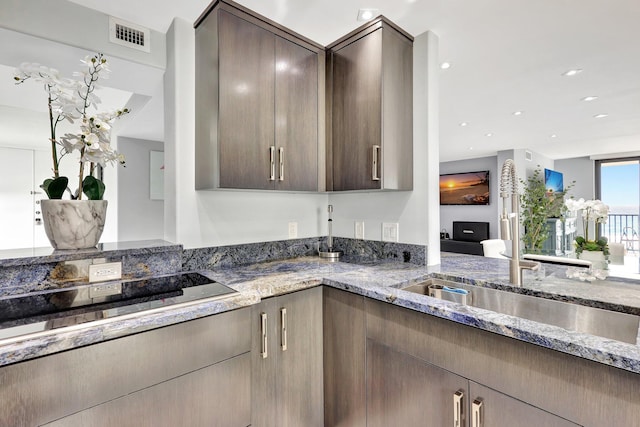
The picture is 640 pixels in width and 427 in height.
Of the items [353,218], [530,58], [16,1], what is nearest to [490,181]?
[530,58]

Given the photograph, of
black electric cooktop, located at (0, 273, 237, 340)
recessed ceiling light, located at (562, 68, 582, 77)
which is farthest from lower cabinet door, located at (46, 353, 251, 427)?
recessed ceiling light, located at (562, 68, 582, 77)

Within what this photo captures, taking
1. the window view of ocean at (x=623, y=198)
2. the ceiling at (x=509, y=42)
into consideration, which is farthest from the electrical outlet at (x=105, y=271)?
the window view of ocean at (x=623, y=198)

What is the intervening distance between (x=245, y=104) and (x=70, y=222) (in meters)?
0.98

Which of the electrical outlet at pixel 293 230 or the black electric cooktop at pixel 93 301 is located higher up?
the electrical outlet at pixel 293 230

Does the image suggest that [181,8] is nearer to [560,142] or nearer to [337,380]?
[337,380]

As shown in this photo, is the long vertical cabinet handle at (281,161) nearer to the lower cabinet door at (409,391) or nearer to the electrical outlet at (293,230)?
the electrical outlet at (293,230)

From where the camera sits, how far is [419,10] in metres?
1.69

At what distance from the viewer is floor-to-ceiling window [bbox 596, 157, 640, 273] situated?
6832mm

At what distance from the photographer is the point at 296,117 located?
1.83 meters

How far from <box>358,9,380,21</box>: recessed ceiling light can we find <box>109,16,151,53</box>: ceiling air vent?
1190 mm

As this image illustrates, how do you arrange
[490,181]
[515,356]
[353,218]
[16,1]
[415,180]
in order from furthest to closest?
[490,181], [353,218], [415,180], [16,1], [515,356]

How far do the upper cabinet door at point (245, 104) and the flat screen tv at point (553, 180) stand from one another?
7382mm

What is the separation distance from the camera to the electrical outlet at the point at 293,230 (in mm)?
2221

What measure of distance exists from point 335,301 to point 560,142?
20.1 ft
